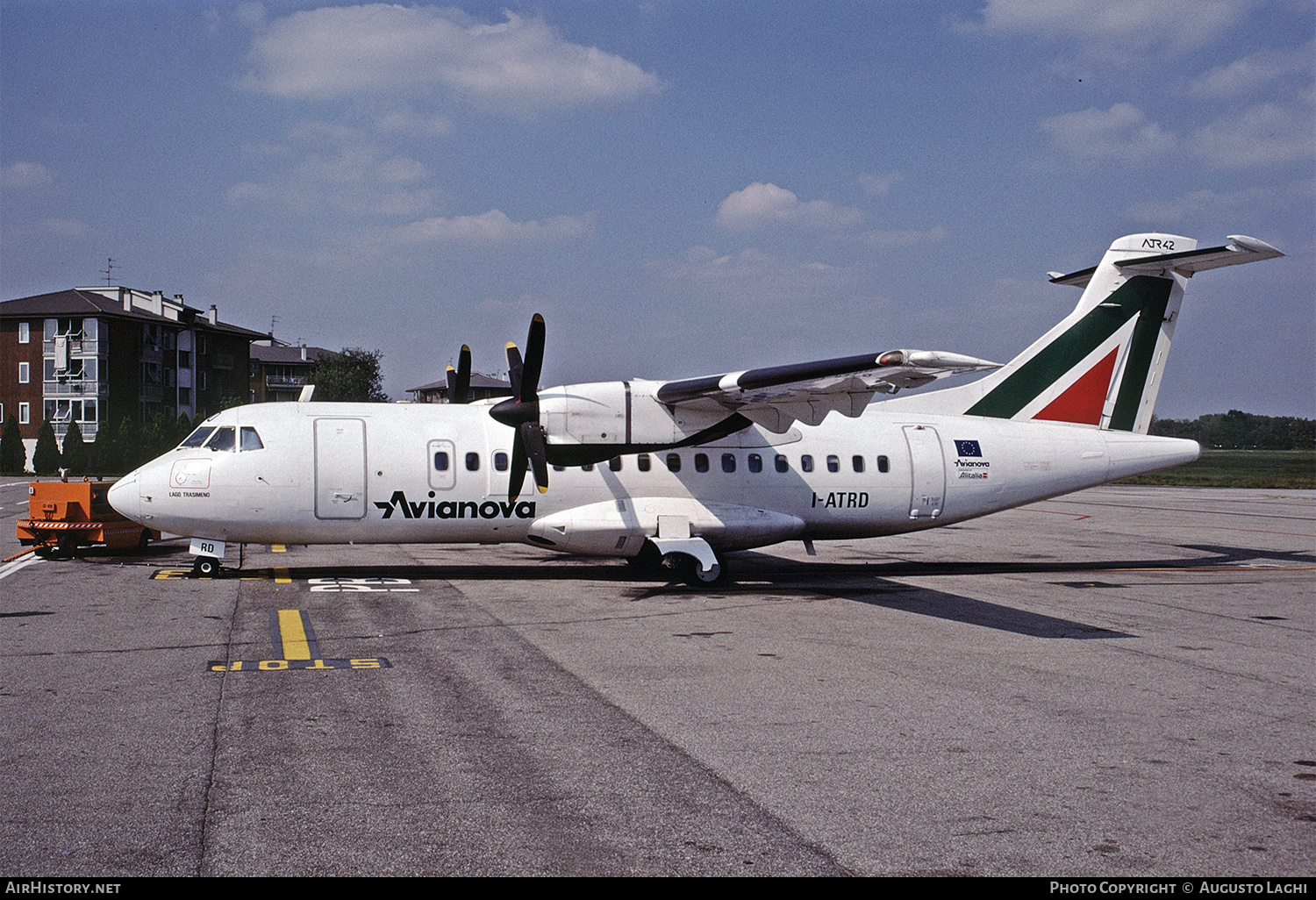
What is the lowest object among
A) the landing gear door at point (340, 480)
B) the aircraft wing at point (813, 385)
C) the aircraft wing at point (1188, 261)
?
the landing gear door at point (340, 480)

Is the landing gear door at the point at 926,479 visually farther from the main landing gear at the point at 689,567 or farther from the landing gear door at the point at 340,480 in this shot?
the landing gear door at the point at 340,480

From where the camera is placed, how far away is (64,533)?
20.1 metres

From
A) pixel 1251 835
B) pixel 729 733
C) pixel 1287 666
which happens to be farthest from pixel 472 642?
pixel 1287 666

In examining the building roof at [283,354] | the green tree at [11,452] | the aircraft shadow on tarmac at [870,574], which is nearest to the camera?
the aircraft shadow on tarmac at [870,574]

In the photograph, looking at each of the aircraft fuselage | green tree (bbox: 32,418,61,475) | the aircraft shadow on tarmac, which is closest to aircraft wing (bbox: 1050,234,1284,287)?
the aircraft fuselage

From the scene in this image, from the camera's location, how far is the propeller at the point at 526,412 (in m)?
16.3

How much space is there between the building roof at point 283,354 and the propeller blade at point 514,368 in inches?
3727

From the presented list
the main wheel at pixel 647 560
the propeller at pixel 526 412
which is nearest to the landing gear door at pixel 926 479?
the main wheel at pixel 647 560

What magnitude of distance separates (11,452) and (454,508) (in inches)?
2458

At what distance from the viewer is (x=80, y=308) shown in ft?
237

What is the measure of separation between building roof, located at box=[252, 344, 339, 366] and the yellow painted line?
97.5 m

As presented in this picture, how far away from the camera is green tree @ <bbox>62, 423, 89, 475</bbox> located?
6209cm

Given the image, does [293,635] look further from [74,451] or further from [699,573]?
[74,451]

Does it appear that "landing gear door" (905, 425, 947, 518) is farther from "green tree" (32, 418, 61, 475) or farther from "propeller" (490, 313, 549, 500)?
"green tree" (32, 418, 61, 475)
